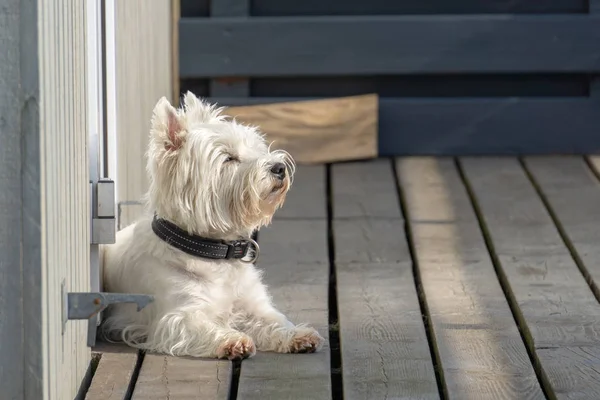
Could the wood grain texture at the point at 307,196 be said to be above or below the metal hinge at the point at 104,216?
below

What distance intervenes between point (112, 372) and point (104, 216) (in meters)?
0.47

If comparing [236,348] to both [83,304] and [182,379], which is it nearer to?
[182,379]

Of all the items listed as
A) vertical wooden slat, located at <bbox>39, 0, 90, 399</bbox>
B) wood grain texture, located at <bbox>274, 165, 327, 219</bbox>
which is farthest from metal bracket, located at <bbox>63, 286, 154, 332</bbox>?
wood grain texture, located at <bbox>274, 165, 327, 219</bbox>

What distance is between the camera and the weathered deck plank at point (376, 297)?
11.8 ft

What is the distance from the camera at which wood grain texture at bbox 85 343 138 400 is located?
11.4 feet

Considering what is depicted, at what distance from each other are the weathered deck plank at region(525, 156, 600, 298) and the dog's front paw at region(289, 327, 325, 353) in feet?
4.01

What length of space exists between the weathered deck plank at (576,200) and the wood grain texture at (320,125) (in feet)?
3.04

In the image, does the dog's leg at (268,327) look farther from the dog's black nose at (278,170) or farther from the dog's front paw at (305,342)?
the dog's black nose at (278,170)

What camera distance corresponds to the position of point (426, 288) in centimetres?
459

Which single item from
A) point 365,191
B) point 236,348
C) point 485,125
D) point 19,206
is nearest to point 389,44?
point 485,125

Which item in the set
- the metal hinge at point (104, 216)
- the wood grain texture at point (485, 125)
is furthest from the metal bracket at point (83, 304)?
the wood grain texture at point (485, 125)

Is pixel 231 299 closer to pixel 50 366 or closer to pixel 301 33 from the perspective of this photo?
pixel 50 366

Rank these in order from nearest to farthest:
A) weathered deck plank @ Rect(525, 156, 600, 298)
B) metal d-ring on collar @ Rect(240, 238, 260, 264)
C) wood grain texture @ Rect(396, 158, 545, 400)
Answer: wood grain texture @ Rect(396, 158, 545, 400) < metal d-ring on collar @ Rect(240, 238, 260, 264) < weathered deck plank @ Rect(525, 156, 600, 298)

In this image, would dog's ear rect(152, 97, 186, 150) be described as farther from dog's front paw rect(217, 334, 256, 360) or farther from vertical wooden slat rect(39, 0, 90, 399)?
dog's front paw rect(217, 334, 256, 360)
